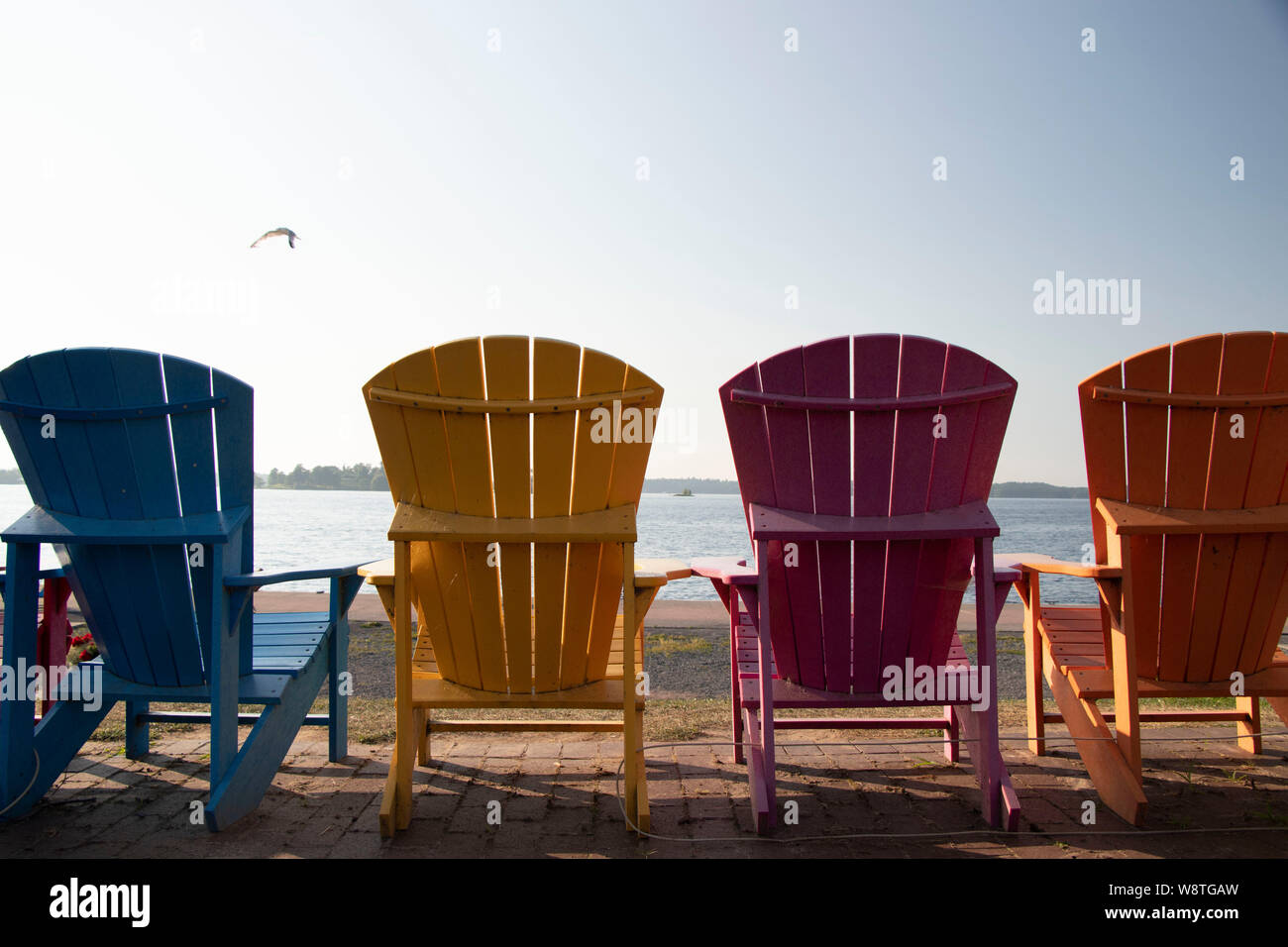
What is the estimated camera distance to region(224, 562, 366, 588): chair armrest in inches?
115

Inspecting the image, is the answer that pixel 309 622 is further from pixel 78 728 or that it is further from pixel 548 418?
pixel 548 418

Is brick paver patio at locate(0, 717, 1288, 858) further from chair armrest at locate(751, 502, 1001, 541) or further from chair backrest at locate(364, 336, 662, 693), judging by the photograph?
chair armrest at locate(751, 502, 1001, 541)

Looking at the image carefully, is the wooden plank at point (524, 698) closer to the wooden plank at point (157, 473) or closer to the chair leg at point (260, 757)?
the chair leg at point (260, 757)

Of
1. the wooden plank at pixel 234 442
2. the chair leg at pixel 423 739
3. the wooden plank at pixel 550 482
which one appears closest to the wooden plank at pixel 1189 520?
the wooden plank at pixel 550 482

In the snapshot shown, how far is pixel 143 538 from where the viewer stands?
9.50 ft

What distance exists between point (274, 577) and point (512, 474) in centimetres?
95

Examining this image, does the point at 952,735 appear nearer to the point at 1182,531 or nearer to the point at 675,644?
the point at 1182,531

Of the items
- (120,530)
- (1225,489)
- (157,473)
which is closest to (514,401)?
(157,473)

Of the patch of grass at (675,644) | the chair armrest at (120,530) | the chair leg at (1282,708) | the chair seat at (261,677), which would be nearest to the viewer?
the chair armrest at (120,530)

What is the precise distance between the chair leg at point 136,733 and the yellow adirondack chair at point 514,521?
61.4 inches

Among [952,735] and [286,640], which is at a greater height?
[286,640]

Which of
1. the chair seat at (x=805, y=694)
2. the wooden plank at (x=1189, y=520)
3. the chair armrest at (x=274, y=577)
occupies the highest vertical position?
the wooden plank at (x=1189, y=520)

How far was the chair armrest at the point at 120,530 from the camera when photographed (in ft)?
9.47
